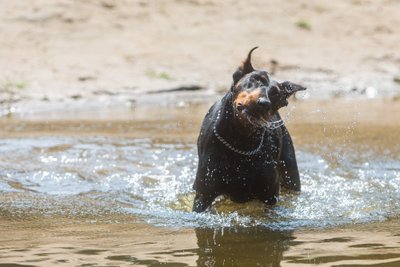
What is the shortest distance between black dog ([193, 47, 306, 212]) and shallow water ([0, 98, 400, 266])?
0.12 m

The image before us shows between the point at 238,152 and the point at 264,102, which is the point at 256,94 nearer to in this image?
the point at 264,102

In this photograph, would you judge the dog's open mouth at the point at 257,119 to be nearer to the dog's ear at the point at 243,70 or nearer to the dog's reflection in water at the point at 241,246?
the dog's ear at the point at 243,70

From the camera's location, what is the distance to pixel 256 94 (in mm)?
4648

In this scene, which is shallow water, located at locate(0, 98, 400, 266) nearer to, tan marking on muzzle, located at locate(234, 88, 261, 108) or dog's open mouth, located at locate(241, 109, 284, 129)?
dog's open mouth, located at locate(241, 109, 284, 129)

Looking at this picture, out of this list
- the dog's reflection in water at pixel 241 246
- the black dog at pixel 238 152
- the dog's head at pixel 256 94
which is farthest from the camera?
the black dog at pixel 238 152

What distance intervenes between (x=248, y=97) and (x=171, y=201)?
1.57 m

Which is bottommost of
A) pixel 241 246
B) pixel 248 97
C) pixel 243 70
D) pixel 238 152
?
pixel 241 246

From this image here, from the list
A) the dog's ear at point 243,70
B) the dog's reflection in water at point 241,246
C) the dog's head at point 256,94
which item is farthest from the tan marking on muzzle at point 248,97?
the dog's reflection in water at point 241,246

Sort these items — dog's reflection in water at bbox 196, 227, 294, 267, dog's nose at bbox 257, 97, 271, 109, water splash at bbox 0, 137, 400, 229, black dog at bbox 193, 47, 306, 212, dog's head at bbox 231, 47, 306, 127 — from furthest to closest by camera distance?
water splash at bbox 0, 137, 400, 229
black dog at bbox 193, 47, 306, 212
dog's head at bbox 231, 47, 306, 127
dog's nose at bbox 257, 97, 271, 109
dog's reflection in water at bbox 196, 227, 294, 267

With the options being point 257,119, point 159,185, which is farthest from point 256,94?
point 159,185

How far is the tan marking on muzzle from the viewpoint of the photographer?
4.64m

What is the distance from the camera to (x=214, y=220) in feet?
16.7

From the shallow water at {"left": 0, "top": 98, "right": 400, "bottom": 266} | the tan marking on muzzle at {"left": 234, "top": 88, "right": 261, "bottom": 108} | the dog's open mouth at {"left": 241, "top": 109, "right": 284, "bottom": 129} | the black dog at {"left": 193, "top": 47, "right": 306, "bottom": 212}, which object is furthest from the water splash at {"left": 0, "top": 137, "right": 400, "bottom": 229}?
the tan marking on muzzle at {"left": 234, "top": 88, "right": 261, "bottom": 108}

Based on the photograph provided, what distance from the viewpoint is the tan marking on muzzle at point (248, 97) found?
15.2ft
